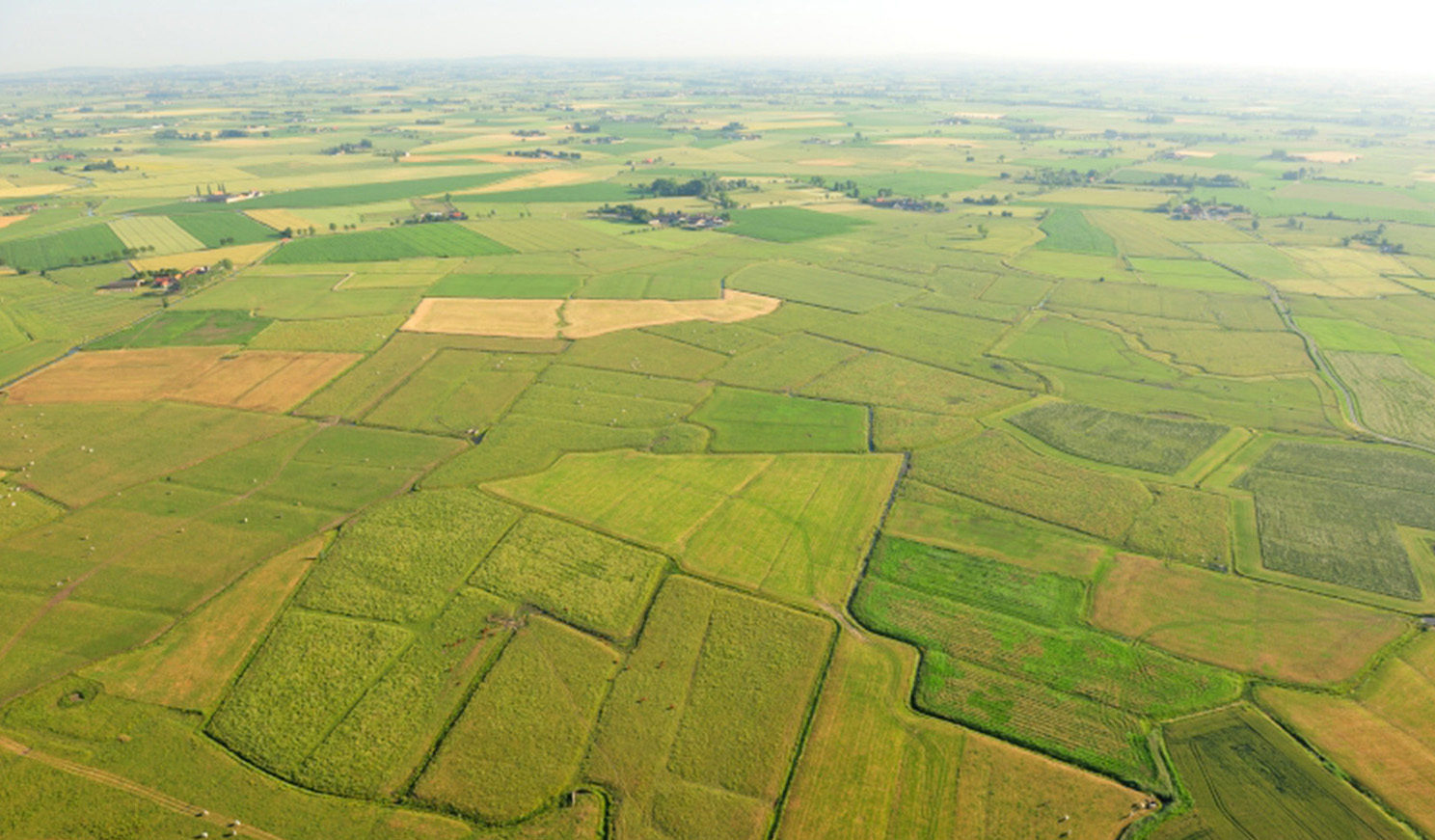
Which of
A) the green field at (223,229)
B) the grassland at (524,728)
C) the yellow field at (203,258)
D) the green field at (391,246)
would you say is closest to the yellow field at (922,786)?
the grassland at (524,728)

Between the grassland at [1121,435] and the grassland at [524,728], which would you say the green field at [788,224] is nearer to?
the grassland at [1121,435]

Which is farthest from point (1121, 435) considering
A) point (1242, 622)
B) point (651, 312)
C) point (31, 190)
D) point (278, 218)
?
point (31, 190)

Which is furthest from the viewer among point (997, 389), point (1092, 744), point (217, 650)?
point (997, 389)

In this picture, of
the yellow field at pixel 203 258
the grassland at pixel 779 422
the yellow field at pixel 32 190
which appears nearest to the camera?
the grassland at pixel 779 422

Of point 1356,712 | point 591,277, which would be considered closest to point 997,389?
point 1356,712

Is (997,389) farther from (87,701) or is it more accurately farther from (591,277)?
(87,701)

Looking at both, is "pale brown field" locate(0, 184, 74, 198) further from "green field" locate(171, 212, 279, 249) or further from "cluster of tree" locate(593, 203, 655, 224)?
"cluster of tree" locate(593, 203, 655, 224)
